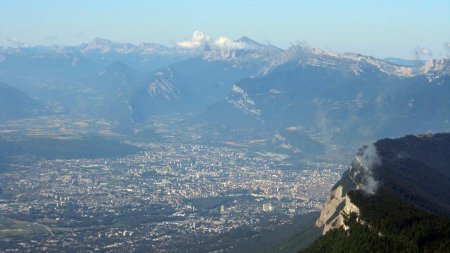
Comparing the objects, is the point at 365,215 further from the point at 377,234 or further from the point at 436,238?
the point at 436,238

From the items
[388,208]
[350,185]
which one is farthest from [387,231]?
[350,185]

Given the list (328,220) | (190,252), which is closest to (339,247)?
(328,220)

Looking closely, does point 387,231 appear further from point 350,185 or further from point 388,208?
point 350,185

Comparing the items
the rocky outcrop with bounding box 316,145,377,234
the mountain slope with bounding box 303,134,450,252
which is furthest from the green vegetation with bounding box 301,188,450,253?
the rocky outcrop with bounding box 316,145,377,234

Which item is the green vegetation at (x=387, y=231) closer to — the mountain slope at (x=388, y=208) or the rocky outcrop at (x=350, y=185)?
the mountain slope at (x=388, y=208)

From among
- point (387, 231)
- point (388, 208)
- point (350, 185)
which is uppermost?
point (388, 208)

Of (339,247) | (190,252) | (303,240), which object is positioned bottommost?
(190,252)

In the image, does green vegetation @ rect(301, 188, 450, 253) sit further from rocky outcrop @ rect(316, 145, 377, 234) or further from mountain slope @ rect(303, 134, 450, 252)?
rocky outcrop @ rect(316, 145, 377, 234)
